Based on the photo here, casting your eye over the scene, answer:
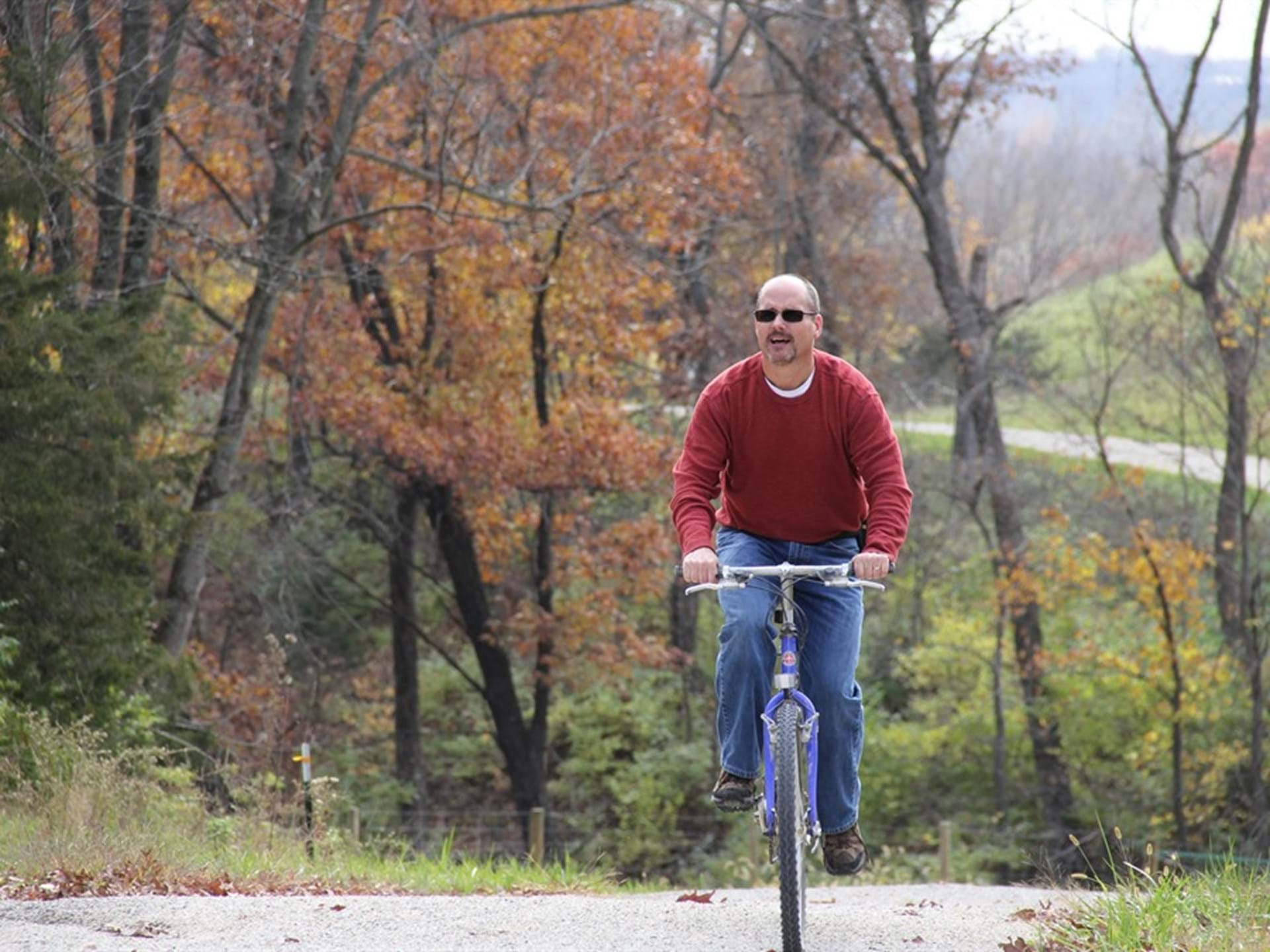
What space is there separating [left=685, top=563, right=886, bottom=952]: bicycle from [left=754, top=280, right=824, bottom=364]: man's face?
768 mm

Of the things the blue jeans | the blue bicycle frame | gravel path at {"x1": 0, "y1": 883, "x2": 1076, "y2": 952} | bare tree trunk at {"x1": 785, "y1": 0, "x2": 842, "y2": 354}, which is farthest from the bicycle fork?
bare tree trunk at {"x1": 785, "y1": 0, "x2": 842, "y2": 354}

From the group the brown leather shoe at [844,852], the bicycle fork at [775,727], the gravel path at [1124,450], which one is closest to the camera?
the bicycle fork at [775,727]

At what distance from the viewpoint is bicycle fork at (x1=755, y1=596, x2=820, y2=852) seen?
18.3ft

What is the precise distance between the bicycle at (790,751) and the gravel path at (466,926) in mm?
534

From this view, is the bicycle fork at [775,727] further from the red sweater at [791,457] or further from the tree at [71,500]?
the tree at [71,500]

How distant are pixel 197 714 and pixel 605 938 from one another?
10.9 meters

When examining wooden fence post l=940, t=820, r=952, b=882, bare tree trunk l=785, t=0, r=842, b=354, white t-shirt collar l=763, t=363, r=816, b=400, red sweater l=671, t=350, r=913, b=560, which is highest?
bare tree trunk l=785, t=0, r=842, b=354

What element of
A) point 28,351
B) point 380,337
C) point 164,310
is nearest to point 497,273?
point 380,337

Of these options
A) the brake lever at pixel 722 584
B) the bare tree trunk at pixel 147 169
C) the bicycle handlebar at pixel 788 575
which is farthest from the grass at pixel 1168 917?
the bare tree trunk at pixel 147 169

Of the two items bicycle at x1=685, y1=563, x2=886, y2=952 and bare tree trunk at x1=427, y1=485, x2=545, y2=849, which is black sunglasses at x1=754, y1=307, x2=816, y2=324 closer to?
bicycle at x1=685, y1=563, x2=886, y2=952

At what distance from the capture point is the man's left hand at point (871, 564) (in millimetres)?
5375

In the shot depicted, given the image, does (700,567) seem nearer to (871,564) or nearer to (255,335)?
(871,564)

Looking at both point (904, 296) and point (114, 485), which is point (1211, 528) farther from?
point (904, 296)

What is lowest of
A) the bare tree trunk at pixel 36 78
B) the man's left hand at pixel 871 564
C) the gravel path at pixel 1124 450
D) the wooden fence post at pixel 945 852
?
the wooden fence post at pixel 945 852
